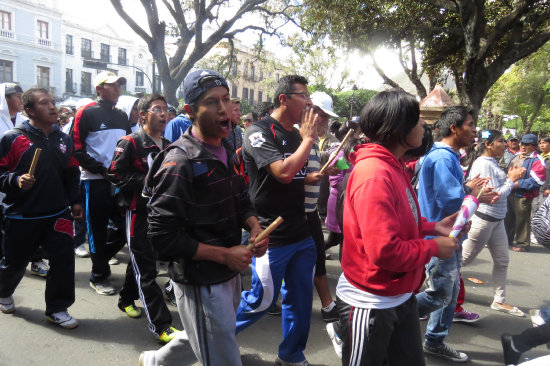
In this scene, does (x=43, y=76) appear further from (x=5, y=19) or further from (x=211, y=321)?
(x=211, y=321)

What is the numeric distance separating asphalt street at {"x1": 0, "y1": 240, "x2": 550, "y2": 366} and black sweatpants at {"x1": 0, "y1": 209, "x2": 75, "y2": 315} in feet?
0.94

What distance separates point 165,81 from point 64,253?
42.6 feet

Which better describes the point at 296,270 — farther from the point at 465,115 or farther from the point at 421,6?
the point at 421,6

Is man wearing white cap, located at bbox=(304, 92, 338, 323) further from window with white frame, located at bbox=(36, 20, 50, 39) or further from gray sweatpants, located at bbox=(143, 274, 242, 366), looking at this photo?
window with white frame, located at bbox=(36, 20, 50, 39)

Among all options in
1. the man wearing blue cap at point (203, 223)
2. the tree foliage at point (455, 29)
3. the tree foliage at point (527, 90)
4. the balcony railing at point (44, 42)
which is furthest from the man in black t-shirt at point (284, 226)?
the balcony railing at point (44, 42)

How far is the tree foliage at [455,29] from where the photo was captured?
8.73 meters

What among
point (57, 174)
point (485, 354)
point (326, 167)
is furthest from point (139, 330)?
point (485, 354)

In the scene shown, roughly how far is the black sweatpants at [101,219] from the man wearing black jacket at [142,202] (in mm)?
629

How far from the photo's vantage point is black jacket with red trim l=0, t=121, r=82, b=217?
3160mm

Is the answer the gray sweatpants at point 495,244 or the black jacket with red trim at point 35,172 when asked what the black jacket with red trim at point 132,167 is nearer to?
the black jacket with red trim at point 35,172

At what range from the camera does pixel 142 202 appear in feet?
10.6

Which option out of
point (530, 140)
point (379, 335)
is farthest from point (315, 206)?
point (530, 140)

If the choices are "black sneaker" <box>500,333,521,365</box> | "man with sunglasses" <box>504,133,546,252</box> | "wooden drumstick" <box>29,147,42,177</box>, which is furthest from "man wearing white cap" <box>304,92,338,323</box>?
"man with sunglasses" <box>504,133,546,252</box>

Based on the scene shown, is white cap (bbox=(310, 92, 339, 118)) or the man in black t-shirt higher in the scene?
white cap (bbox=(310, 92, 339, 118))
